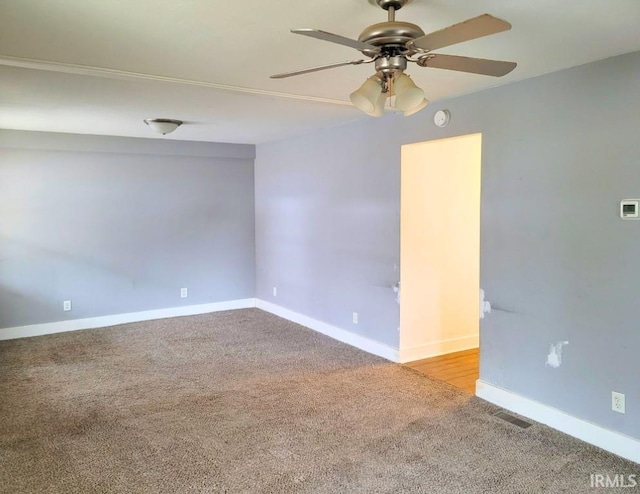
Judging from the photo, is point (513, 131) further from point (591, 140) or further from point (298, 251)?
point (298, 251)

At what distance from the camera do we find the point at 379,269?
14.9ft

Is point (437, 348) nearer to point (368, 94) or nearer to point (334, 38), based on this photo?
point (368, 94)

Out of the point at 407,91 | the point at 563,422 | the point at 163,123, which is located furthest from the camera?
the point at 163,123

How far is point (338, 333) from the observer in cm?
512

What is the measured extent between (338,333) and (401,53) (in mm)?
3673

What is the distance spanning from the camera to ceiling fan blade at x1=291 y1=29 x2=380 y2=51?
1.48m

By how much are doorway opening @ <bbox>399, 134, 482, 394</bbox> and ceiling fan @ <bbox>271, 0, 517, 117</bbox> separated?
82.8 inches

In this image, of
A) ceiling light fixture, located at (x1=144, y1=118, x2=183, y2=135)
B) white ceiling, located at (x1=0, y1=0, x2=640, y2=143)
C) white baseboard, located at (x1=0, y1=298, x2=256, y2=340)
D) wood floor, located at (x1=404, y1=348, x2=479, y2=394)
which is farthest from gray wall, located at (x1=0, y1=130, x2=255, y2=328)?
wood floor, located at (x1=404, y1=348, x2=479, y2=394)

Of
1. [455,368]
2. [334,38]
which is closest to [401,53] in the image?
[334,38]

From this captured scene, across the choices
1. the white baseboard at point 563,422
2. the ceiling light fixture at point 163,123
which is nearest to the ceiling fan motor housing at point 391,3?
the white baseboard at point 563,422

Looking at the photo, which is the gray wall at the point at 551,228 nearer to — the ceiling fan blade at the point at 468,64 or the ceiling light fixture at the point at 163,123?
the ceiling fan blade at the point at 468,64

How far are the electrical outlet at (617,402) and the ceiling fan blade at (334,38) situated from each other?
238 cm

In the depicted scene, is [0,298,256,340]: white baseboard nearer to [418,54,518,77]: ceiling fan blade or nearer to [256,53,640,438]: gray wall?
[256,53,640,438]: gray wall

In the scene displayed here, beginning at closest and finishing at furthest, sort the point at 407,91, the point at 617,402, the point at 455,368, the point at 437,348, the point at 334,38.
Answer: the point at 334,38, the point at 407,91, the point at 617,402, the point at 455,368, the point at 437,348
